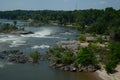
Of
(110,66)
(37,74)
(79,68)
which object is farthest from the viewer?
(79,68)

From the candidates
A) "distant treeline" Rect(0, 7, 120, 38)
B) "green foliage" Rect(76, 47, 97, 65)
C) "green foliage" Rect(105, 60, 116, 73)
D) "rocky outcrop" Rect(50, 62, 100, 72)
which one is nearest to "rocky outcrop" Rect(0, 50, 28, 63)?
"rocky outcrop" Rect(50, 62, 100, 72)

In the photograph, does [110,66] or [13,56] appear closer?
[110,66]

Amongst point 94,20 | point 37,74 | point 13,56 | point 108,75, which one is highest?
point 94,20

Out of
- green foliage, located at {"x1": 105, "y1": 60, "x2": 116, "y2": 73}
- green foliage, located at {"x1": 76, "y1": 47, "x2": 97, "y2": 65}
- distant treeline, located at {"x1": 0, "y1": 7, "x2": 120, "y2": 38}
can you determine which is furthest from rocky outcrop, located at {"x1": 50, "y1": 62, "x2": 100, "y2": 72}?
distant treeline, located at {"x1": 0, "y1": 7, "x2": 120, "y2": 38}

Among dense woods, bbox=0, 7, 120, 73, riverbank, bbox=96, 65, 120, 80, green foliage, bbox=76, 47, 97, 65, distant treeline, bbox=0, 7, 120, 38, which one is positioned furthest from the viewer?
distant treeline, bbox=0, 7, 120, 38

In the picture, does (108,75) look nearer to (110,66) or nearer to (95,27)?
(110,66)

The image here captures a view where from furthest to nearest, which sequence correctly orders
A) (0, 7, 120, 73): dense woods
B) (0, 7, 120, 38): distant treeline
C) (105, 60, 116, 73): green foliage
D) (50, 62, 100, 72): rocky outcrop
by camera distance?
1. (0, 7, 120, 38): distant treeline
2. (0, 7, 120, 73): dense woods
3. (50, 62, 100, 72): rocky outcrop
4. (105, 60, 116, 73): green foliage

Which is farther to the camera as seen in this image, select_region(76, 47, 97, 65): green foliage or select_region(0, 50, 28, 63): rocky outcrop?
select_region(0, 50, 28, 63): rocky outcrop

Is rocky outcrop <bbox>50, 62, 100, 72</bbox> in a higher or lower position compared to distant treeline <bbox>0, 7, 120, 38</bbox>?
lower

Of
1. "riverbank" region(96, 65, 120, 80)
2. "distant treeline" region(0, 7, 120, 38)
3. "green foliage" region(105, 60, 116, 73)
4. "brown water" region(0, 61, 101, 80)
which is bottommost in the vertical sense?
"brown water" region(0, 61, 101, 80)

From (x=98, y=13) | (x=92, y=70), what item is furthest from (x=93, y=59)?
(x=98, y=13)

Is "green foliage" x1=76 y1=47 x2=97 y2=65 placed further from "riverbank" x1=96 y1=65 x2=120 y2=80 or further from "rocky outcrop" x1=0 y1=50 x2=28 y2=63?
"rocky outcrop" x1=0 y1=50 x2=28 y2=63

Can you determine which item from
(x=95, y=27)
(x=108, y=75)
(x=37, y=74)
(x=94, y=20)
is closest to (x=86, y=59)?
(x=108, y=75)
